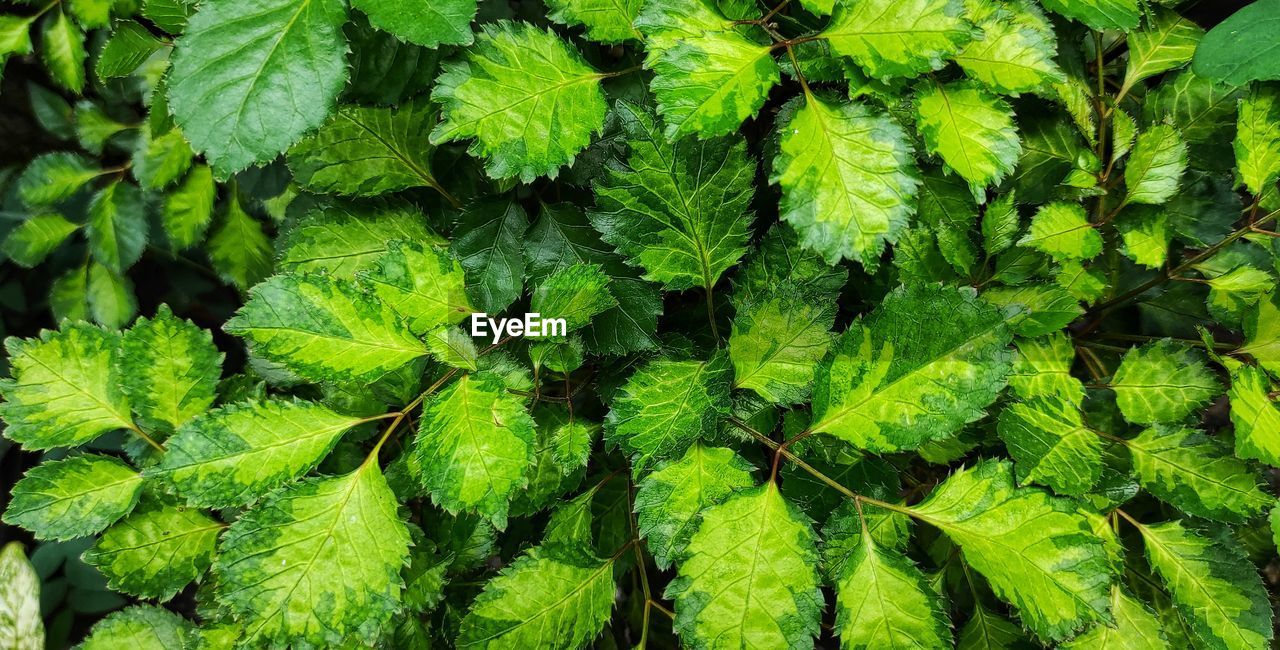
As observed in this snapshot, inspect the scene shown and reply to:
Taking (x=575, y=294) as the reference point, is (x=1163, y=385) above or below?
below

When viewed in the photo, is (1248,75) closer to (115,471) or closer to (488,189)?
(488,189)

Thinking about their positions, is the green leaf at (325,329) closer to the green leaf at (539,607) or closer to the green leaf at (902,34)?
the green leaf at (539,607)

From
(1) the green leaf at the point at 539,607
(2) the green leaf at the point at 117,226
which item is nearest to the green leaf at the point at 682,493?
(1) the green leaf at the point at 539,607

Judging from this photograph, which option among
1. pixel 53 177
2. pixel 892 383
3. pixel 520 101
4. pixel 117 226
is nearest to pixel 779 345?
pixel 892 383

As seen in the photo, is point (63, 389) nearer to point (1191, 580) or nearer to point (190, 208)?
point (190, 208)

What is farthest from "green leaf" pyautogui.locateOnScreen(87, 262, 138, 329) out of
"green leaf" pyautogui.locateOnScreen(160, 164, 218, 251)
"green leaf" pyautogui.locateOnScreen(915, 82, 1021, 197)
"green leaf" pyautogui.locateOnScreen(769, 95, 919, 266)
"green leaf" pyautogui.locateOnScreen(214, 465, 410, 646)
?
"green leaf" pyautogui.locateOnScreen(915, 82, 1021, 197)

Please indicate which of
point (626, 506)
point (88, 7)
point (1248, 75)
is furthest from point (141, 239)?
point (1248, 75)

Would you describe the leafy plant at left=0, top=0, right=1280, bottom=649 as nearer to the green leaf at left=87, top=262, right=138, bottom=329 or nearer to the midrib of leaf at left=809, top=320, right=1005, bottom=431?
the midrib of leaf at left=809, top=320, right=1005, bottom=431
